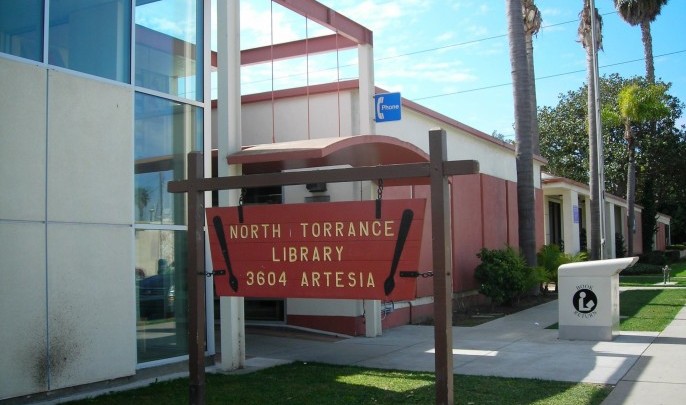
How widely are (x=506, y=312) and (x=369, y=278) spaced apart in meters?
11.9

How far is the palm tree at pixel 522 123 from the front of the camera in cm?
1866

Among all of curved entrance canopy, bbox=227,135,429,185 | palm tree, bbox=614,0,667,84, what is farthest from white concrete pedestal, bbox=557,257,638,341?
palm tree, bbox=614,0,667,84

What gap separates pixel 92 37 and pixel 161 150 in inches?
69.0

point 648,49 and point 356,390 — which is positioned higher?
point 648,49

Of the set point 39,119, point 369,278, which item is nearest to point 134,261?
point 39,119

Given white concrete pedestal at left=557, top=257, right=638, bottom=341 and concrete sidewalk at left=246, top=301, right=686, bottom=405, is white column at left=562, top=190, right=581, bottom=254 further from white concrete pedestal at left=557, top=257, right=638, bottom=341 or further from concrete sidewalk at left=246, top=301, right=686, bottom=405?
white concrete pedestal at left=557, top=257, right=638, bottom=341

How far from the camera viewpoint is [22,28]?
7.65 metres

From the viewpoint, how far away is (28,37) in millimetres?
7688

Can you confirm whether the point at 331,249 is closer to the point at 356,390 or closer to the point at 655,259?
the point at 356,390

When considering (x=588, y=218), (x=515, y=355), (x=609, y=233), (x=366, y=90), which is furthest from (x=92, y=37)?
(x=609, y=233)

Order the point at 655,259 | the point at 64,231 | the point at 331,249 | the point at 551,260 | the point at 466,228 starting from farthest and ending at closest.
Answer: the point at 655,259 → the point at 551,260 → the point at 466,228 → the point at 64,231 → the point at 331,249

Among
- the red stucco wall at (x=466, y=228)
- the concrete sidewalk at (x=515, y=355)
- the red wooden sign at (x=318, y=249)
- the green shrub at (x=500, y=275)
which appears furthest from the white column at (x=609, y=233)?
the red wooden sign at (x=318, y=249)

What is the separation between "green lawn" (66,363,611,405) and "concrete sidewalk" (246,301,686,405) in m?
0.46

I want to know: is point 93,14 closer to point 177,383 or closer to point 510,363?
point 177,383
